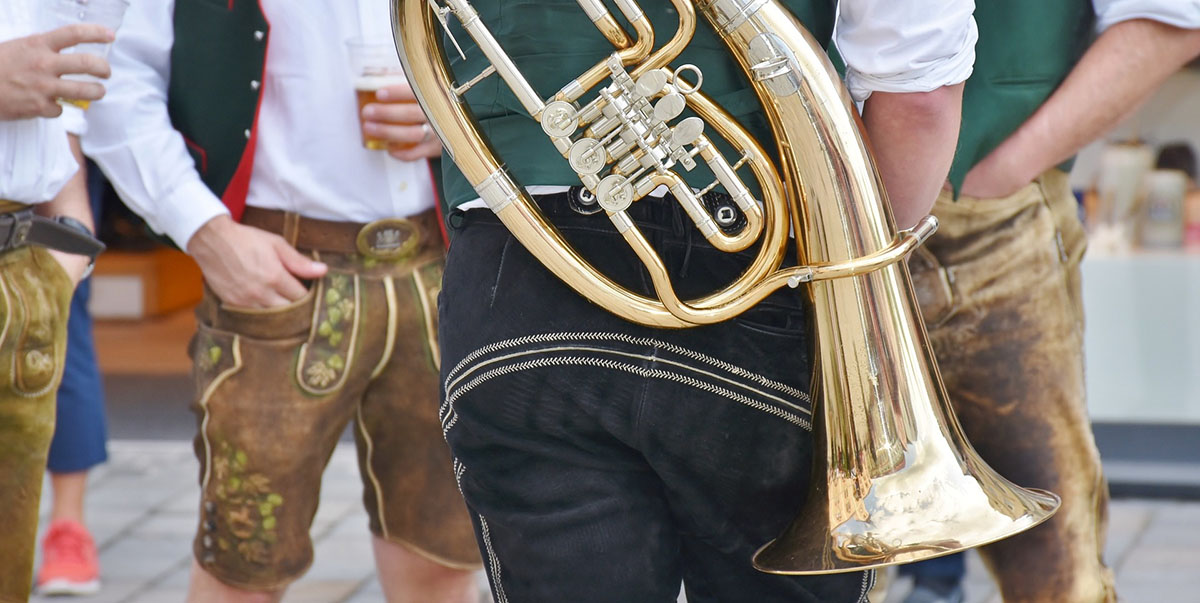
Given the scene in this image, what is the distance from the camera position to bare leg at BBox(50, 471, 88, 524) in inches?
131

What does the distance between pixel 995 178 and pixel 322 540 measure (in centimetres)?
232

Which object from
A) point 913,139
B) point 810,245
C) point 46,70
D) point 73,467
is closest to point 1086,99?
point 913,139

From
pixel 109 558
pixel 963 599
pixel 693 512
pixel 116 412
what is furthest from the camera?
pixel 116 412

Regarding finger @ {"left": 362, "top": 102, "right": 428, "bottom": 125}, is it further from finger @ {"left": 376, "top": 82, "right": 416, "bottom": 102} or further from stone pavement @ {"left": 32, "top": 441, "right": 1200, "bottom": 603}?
stone pavement @ {"left": 32, "top": 441, "right": 1200, "bottom": 603}

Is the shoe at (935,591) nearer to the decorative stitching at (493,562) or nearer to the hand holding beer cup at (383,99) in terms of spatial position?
the hand holding beer cup at (383,99)

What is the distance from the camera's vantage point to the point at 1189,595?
3330 millimetres

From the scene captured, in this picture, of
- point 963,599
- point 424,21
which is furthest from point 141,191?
point 963,599

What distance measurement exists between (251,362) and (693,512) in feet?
3.11

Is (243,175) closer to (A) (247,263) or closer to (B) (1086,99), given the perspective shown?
(A) (247,263)

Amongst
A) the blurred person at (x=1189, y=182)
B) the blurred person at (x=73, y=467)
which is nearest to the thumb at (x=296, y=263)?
the blurred person at (x=73, y=467)

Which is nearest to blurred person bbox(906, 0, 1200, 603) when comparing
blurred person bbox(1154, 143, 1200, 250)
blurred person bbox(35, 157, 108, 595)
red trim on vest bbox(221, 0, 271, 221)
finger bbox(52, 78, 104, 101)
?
red trim on vest bbox(221, 0, 271, 221)

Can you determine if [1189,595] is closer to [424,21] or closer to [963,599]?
[963,599]

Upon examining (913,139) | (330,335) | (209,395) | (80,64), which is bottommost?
(209,395)

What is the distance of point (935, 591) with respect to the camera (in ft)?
10.3
